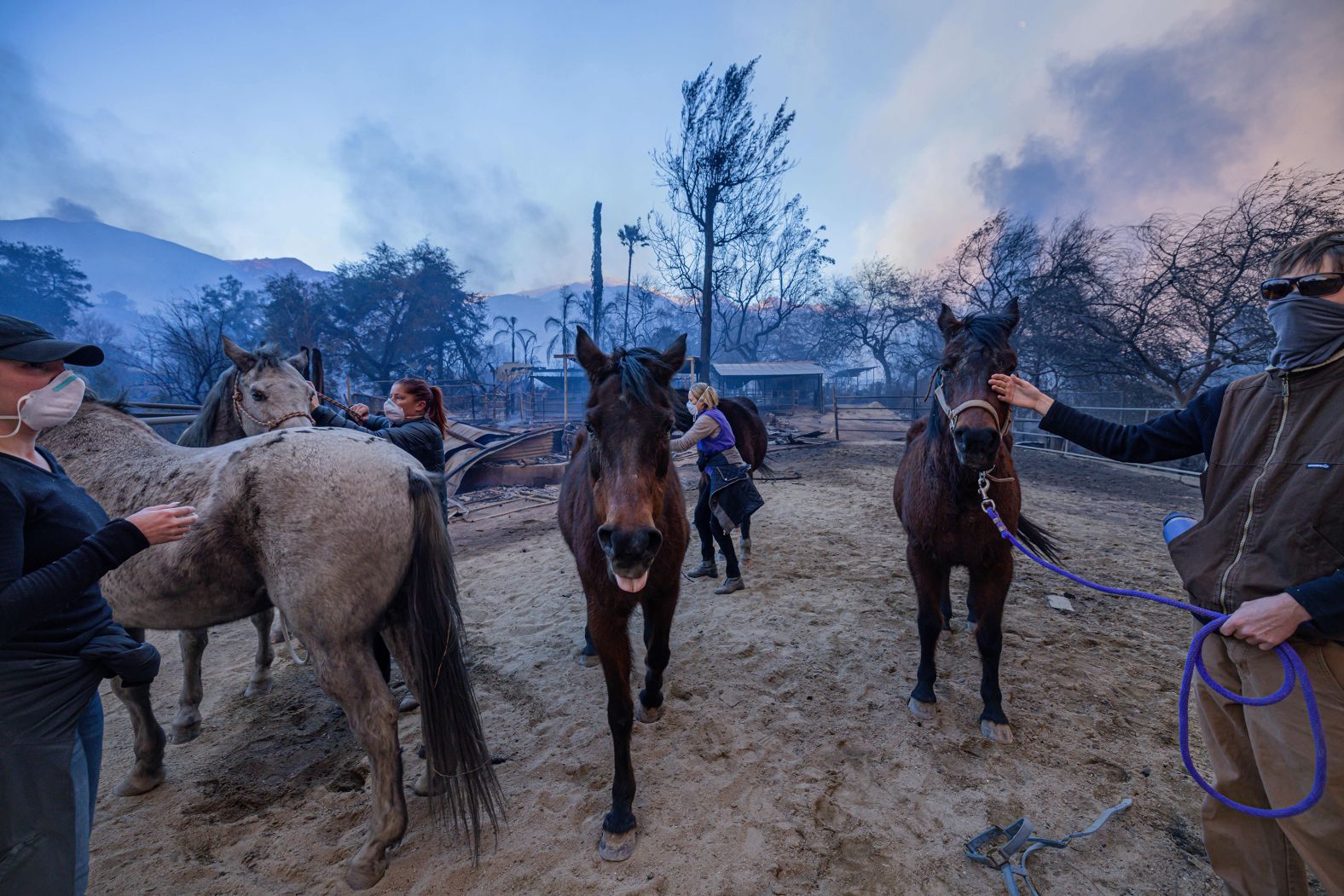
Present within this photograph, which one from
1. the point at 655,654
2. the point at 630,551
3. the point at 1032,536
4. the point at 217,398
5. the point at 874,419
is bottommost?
the point at 655,654

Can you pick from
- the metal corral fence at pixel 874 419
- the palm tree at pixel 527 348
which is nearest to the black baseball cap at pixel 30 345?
the metal corral fence at pixel 874 419

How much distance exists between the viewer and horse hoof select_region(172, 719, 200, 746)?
9.95 ft

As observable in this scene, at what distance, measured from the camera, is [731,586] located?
16.4 feet

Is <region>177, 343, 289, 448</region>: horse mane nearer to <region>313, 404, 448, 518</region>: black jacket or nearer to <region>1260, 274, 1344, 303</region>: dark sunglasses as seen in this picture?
<region>313, 404, 448, 518</region>: black jacket

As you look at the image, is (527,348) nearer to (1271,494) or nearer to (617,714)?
(617,714)

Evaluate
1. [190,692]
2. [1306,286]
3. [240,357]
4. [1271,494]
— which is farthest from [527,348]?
[1271,494]

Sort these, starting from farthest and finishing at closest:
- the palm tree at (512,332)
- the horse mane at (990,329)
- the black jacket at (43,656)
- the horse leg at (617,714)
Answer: the palm tree at (512,332) < the horse mane at (990,329) < the horse leg at (617,714) < the black jacket at (43,656)

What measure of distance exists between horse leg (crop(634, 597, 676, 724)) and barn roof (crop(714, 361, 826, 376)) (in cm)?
3083

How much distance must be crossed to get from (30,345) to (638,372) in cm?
196

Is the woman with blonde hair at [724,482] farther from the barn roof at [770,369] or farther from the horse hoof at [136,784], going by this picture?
the barn roof at [770,369]

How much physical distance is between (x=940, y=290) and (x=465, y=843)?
31635mm

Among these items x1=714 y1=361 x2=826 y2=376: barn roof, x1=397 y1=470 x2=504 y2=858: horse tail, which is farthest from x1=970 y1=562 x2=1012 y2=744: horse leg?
x1=714 y1=361 x2=826 y2=376: barn roof

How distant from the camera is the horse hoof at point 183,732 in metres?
3.03

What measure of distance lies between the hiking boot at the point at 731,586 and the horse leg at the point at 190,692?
408cm
